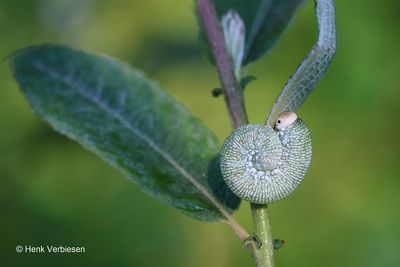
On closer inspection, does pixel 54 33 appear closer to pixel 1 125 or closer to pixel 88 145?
pixel 1 125

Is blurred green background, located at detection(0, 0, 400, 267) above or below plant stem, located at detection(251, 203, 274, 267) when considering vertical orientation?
above

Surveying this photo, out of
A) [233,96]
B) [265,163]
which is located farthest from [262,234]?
[233,96]

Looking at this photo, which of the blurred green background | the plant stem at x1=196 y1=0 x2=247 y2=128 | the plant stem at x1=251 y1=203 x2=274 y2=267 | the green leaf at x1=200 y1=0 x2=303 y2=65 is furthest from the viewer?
the blurred green background

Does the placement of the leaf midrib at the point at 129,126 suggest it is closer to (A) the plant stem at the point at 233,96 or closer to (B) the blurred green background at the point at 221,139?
(A) the plant stem at the point at 233,96

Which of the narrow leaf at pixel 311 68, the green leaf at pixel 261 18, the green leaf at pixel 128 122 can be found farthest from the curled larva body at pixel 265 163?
the green leaf at pixel 261 18

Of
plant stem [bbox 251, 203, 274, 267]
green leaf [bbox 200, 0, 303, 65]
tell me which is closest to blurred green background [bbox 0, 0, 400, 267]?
green leaf [bbox 200, 0, 303, 65]

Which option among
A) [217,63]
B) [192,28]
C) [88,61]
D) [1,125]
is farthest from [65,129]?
[192,28]

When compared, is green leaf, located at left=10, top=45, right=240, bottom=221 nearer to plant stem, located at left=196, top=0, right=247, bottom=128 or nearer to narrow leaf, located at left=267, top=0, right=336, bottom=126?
plant stem, located at left=196, top=0, right=247, bottom=128

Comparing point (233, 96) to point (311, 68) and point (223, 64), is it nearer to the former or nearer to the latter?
point (223, 64)
